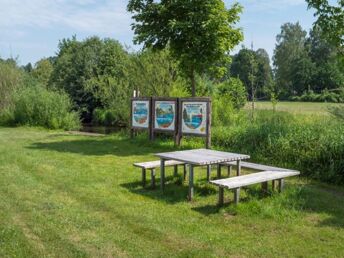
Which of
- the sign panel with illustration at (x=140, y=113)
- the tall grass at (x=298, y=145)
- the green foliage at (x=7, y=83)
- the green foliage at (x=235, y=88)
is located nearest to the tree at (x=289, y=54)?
the green foliage at (x=235, y=88)

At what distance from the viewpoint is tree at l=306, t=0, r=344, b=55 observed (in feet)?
26.7

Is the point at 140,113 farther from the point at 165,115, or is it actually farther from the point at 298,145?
the point at 298,145

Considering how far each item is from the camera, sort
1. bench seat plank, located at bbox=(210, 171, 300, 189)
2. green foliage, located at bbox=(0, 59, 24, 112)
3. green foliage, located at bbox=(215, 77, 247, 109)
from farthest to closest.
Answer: green foliage, located at bbox=(0, 59, 24, 112) → green foliage, located at bbox=(215, 77, 247, 109) → bench seat plank, located at bbox=(210, 171, 300, 189)

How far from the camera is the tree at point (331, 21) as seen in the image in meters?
8.12

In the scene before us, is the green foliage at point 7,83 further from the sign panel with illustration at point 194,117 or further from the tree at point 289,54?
the tree at point 289,54

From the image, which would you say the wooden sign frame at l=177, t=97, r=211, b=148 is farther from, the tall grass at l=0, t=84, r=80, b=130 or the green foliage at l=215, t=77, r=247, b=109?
the tall grass at l=0, t=84, r=80, b=130

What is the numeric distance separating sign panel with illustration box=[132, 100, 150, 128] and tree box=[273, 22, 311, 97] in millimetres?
50580

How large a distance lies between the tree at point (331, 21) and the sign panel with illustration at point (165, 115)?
5.37 meters

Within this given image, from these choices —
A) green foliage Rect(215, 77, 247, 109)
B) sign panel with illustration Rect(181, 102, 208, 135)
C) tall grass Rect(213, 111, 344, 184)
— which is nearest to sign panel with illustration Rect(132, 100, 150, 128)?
sign panel with illustration Rect(181, 102, 208, 135)

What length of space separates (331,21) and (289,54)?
57524 mm

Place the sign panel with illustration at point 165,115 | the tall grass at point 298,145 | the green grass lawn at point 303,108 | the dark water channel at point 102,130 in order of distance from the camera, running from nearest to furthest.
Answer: the tall grass at point 298,145 → the green grass lawn at point 303,108 → the sign panel with illustration at point 165,115 → the dark water channel at point 102,130

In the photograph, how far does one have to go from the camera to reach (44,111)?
806 inches

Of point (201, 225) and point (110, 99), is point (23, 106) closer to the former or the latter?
point (110, 99)

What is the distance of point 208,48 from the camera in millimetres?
11727
